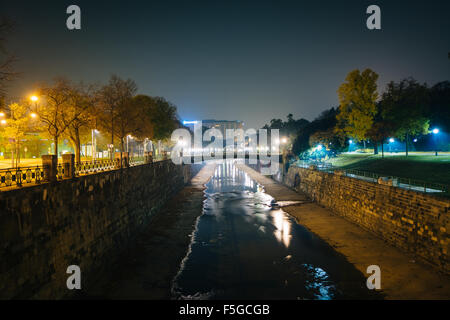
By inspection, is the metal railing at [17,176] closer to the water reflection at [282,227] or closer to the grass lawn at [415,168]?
the water reflection at [282,227]

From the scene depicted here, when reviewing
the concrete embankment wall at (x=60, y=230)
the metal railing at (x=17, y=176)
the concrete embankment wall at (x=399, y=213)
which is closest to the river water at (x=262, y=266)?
the concrete embankment wall at (x=399, y=213)

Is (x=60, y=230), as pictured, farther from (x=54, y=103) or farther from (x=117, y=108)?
(x=117, y=108)

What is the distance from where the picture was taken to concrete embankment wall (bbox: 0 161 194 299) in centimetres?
1055

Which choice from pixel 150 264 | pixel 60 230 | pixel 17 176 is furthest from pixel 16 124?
pixel 17 176

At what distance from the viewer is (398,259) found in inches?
717

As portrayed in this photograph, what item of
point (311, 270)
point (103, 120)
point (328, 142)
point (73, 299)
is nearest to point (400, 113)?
point (328, 142)

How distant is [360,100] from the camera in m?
47.4

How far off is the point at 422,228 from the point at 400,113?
111ft

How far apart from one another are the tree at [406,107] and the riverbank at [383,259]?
76.3 feet

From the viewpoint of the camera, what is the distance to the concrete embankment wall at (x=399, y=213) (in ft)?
52.0

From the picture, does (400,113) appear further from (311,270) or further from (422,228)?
(311,270)

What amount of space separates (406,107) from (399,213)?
32.1m

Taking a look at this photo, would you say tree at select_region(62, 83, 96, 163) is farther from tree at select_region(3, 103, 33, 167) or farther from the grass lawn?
the grass lawn
